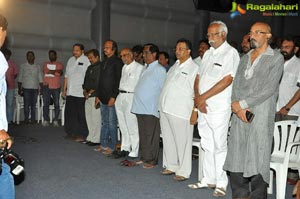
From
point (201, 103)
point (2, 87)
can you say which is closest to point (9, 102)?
point (201, 103)

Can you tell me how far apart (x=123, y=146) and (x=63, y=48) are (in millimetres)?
4256

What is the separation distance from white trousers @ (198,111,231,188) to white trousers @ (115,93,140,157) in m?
1.46

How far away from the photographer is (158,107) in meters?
4.68

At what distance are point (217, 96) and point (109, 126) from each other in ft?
7.25

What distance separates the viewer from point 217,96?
3850 millimetres

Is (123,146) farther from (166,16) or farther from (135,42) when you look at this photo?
(166,16)

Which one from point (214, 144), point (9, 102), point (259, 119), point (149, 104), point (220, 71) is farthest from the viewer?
point (9, 102)

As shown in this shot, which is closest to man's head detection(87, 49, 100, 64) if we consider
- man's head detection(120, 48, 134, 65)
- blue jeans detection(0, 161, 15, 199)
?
man's head detection(120, 48, 134, 65)

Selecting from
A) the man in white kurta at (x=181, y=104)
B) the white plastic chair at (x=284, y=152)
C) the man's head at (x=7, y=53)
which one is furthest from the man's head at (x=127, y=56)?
the man's head at (x=7, y=53)

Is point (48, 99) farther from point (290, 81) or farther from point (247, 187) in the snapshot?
point (247, 187)

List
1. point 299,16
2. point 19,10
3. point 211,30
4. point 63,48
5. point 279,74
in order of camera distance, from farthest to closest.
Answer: point 299,16
point 63,48
point 19,10
point 211,30
point 279,74

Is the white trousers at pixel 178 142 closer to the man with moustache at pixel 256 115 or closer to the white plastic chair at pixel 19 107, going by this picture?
the man with moustache at pixel 256 115

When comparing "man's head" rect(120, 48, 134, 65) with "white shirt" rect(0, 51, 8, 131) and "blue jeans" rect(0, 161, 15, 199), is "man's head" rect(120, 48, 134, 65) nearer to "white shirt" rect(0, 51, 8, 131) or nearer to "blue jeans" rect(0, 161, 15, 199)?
"white shirt" rect(0, 51, 8, 131)

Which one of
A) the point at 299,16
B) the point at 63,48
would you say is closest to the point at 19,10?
the point at 63,48
